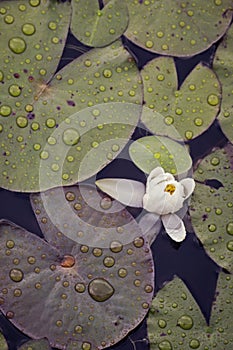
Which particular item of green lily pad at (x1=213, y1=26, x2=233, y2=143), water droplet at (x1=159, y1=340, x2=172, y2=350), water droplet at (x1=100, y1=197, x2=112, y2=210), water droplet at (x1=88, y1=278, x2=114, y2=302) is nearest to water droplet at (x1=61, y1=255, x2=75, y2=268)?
water droplet at (x1=88, y1=278, x2=114, y2=302)

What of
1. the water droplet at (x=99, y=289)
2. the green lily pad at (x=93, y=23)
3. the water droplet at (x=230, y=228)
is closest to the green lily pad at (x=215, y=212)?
the water droplet at (x=230, y=228)

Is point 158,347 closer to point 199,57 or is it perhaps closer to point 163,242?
point 163,242

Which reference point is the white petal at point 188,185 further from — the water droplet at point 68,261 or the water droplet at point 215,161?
the water droplet at point 68,261

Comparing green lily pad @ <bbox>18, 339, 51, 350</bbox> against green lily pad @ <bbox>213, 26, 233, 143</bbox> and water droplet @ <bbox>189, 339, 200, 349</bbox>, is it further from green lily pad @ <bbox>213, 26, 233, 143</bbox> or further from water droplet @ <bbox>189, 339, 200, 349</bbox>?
green lily pad @ <bbox>213, 26, 233, 143</bbox>

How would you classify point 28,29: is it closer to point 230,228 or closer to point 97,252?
point 97,252

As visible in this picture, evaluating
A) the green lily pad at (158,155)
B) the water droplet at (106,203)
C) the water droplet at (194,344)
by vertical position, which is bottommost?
the water droplet at (194,344)

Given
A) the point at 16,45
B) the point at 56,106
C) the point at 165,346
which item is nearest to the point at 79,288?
the point at 165,346

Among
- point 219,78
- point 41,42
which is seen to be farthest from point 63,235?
point 219,78
